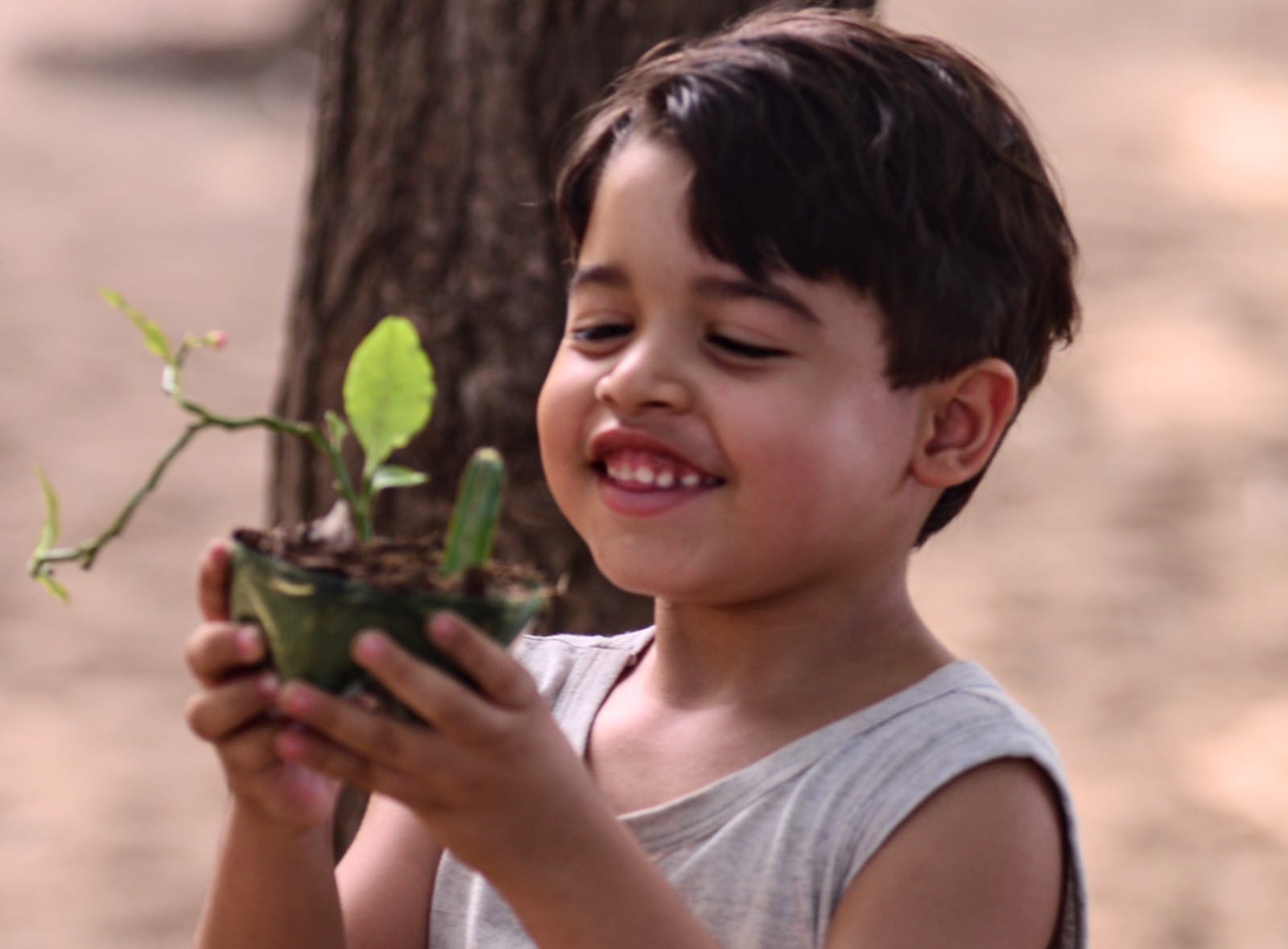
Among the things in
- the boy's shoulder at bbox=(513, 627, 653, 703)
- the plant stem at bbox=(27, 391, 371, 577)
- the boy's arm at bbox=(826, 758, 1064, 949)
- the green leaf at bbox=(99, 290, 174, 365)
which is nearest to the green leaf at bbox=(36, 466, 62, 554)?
the plant stem at bbox=(27, 391, 371, 577)

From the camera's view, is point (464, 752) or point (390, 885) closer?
point (464, 752)

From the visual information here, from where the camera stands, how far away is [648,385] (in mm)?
1519

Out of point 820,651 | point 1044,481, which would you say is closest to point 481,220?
point 820,651

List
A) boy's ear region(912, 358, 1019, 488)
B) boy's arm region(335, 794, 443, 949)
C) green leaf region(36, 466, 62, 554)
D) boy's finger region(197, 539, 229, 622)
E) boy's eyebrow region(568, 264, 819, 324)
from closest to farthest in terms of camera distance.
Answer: boy's finger region(197, 539, 229, 622)
green leaf region(36, 466, 62, 554)
boy's eyebrow region(568, 264, 819, 324)
boy's ear region(912, 358, 1019, 488)
boy's arm region(335, 794, 443, 949)

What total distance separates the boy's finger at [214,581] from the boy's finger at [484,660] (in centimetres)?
20

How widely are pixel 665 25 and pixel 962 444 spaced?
45.5 inches

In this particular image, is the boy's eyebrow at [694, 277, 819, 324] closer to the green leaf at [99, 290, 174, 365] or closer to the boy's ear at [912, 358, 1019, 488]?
the boy's ear at [912, 358, 1019, 488]

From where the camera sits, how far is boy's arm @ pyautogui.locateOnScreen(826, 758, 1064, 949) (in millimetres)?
1481

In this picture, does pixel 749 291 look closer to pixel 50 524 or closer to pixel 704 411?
pixel 704 411

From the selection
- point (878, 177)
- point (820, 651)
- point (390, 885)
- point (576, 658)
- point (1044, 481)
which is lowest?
point (1044, 481)

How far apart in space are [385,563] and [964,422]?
0.65m

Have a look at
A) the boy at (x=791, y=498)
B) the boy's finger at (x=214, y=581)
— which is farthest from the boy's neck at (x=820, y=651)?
the boy's finger at (x=214, y=581)

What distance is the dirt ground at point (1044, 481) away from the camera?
4707 mm

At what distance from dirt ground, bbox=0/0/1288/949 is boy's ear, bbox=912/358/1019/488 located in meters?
3.01
